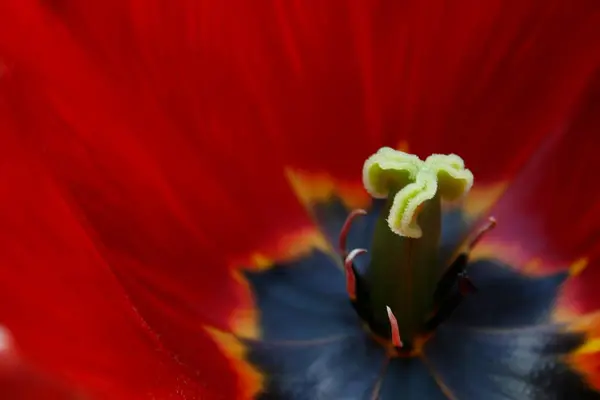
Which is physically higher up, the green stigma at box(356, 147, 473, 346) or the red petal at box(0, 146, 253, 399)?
the green stigma at box(356, 147, 473, 346)

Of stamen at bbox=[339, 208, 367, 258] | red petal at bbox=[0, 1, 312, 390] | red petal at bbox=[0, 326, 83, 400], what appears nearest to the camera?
red petal at bbox=[0, 326, 83, 400]

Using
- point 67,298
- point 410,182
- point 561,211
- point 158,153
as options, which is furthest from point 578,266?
point 67,298

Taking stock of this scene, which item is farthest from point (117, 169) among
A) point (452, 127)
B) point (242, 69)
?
point (452, 127)

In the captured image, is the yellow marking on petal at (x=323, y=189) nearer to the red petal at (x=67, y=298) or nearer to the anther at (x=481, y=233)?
the anther at (x=481, y=233)

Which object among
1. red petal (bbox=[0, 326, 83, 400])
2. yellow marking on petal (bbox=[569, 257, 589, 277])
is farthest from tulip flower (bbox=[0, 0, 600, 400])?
red petal (bbox=[0, 326, 83, 400])

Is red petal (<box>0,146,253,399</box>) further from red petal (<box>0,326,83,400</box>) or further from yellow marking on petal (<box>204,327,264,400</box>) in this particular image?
yellow marking on petal (<box>204,327,264,400</box>)

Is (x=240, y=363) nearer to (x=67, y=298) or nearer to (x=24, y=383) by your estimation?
(x=67, y=298)
